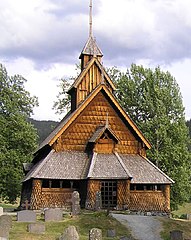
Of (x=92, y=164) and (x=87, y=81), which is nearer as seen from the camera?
(x=92, y=164)

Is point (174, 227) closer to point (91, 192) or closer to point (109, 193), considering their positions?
point (109, 193)

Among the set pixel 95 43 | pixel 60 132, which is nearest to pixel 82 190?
pixel 60 132

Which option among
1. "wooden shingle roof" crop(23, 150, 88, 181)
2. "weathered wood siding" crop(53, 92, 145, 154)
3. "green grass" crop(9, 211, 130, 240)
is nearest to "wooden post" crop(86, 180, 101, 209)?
"wooden shingle roof" crop(23, 150, 88, 181)

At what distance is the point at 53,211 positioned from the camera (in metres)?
27.2

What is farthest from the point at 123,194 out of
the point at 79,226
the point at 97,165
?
the point at 79,226

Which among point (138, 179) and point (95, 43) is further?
point (95, 43)

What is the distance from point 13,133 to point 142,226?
25242 mm

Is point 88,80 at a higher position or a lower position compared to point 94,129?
higher

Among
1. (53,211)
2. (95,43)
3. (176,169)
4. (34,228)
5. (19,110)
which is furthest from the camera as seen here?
(19,110)

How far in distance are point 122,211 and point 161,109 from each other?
19418 millimetres

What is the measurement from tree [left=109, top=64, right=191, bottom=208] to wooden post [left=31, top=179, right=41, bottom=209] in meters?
18.2

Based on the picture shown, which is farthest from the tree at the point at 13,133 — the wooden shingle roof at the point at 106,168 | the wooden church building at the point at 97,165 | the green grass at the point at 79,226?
the green grass at the point at 79,226

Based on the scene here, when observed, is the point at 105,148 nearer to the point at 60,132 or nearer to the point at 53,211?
the point at 60,132

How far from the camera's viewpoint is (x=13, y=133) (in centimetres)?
5009
